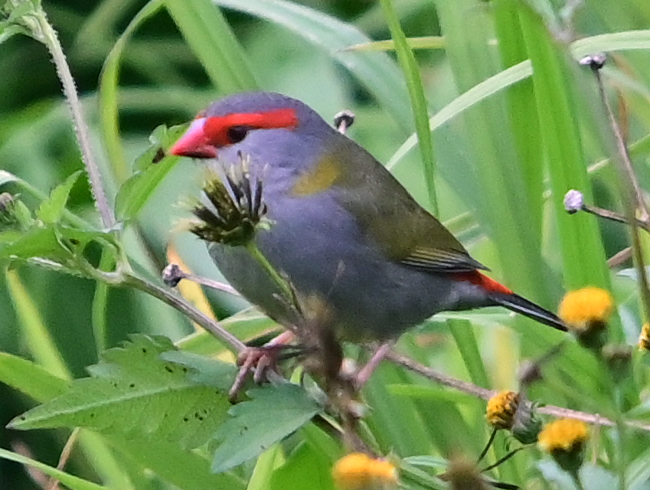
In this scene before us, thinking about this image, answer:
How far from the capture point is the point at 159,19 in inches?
116

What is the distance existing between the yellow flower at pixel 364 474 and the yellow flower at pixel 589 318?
7.3 inches

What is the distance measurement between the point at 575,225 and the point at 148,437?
60 centimetres

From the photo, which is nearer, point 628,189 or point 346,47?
point 628,189

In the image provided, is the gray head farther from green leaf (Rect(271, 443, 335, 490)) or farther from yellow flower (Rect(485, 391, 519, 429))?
yellow flower (Rect(485, 391, 519, 429))

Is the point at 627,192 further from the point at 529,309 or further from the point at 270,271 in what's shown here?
the point at 529,309

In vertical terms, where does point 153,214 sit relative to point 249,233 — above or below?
above

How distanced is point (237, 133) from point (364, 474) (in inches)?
30.4

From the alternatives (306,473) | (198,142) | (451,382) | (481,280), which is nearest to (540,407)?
(451,382)

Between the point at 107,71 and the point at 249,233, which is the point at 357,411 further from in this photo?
the point at 107,71

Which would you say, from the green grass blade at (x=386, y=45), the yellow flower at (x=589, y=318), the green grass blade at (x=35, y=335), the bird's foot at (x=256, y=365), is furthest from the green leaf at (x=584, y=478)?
the green grass blade at (x=35, y=335)

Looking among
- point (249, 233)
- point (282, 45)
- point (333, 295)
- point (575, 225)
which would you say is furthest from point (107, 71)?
point (282, 45)

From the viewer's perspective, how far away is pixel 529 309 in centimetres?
128

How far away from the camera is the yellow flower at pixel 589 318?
737 mm

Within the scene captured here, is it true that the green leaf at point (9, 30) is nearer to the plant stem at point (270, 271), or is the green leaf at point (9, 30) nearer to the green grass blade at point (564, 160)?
the plant stem at point (270, 271)
